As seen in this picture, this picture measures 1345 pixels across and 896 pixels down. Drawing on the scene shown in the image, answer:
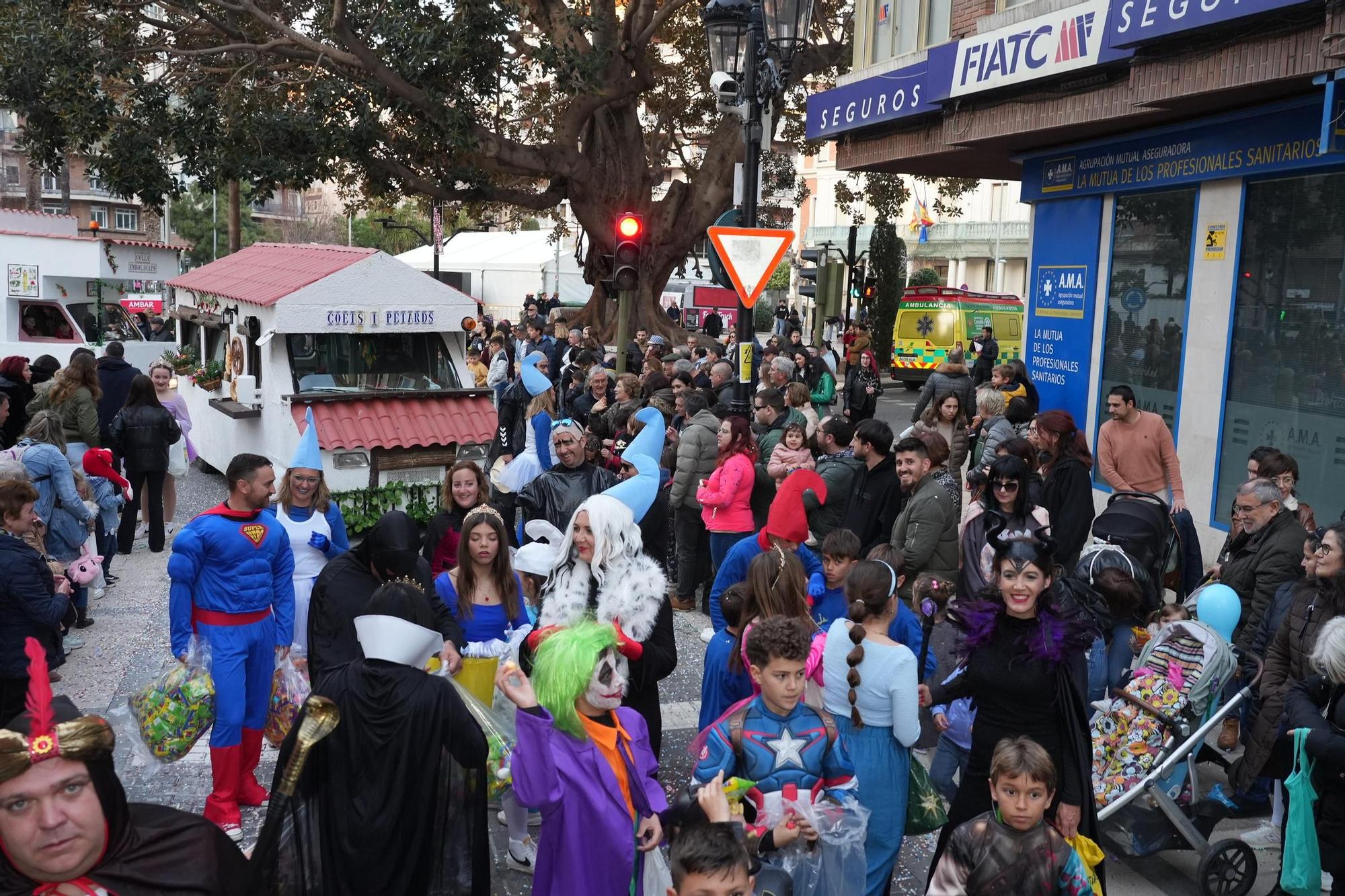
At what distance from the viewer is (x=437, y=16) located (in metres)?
18.4

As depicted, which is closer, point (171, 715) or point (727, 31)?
point (171, 715)

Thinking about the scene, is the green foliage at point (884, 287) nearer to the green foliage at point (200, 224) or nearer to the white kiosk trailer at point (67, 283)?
the white kiosk trailer at point (67, 283)

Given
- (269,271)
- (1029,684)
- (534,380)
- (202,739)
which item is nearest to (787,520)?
(1029,684)

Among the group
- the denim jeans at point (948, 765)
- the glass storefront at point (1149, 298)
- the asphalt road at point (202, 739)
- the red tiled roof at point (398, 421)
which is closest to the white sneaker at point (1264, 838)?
the asphalt road at point (202, 739)

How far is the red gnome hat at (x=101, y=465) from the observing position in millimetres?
9523

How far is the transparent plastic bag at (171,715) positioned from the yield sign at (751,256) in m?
4.74

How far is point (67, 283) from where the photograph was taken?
926 inches

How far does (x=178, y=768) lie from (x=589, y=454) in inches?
160

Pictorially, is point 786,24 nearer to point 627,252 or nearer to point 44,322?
point 627,252

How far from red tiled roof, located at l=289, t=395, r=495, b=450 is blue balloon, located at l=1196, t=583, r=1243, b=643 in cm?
722

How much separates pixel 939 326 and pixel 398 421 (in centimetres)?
1978

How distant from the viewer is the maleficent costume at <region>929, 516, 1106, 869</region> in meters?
4.08

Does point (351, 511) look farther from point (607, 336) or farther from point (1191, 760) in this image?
point (607, 336)

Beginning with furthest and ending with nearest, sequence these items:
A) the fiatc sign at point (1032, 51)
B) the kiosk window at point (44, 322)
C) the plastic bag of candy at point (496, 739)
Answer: the kiosk window at point (44, 322), the fiatc sign at point (1032, 51), the plastic bag of candy at point (496, 739)
